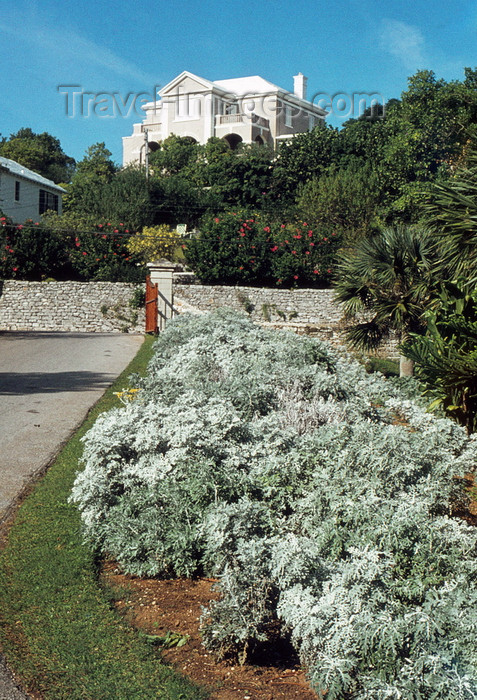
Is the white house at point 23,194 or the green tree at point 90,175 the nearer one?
the white house at point 23,194

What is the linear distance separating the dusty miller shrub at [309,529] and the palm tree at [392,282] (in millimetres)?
8151

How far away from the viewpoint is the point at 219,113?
60438mm

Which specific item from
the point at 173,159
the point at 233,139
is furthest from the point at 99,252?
the point at 233,139

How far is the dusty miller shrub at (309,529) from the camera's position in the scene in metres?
2.57

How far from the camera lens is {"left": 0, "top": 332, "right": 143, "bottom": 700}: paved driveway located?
581cm

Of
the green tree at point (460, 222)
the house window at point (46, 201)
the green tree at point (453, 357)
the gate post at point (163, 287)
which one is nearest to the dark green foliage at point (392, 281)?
the green tree at point (460, 222)

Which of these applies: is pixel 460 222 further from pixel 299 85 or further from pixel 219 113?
pixel 299 85

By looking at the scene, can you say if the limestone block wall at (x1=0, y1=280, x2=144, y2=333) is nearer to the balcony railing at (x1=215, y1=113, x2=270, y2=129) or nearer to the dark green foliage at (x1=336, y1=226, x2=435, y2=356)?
the dark green foliage at (x1=336, y1=226, x2=435, y2=356)

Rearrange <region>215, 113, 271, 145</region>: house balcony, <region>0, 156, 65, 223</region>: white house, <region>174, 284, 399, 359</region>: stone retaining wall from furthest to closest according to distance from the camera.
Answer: <region>215, 113, 271, 145</region>: house balcony < <region>0, 156, 65, 223</region>: white house < <region>174, 284, 399, 359</region>: stone retaining wall

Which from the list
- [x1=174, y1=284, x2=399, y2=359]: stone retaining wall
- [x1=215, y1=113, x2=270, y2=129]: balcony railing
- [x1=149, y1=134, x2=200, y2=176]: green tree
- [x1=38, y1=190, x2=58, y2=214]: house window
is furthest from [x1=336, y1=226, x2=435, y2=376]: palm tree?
[x1=215, y1=113, x2=270, y2=129]: balcony railing

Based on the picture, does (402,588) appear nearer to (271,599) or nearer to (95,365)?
(271,599)

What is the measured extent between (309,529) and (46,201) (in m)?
43.8

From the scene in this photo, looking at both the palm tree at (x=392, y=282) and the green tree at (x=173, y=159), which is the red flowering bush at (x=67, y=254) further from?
the green tree at (x=173, y=159)

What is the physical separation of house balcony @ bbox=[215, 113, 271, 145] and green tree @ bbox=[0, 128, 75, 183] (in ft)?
64.6
